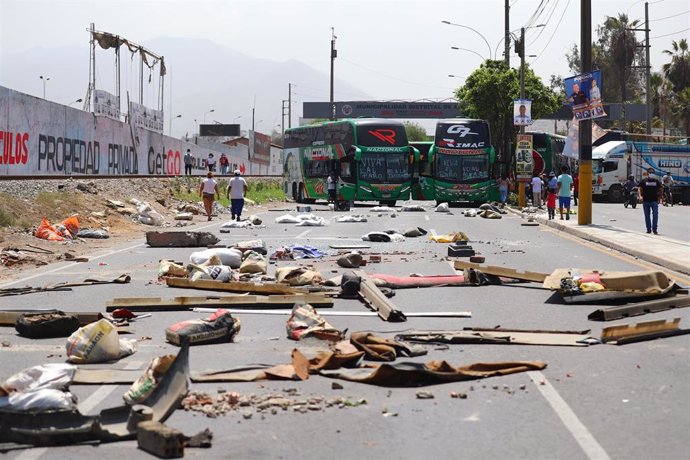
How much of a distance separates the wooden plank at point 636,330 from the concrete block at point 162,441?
5195mm

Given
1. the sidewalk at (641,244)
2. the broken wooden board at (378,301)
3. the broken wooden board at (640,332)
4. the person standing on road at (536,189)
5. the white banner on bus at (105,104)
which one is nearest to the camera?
the broken wooden board at (640,332)

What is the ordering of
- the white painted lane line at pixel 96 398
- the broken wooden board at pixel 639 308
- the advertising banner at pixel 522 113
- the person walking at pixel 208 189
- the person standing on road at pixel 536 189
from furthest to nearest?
the advertising banner at pixel 522 113 → the person standing on road at pixel 536 189 → the person walking at pixel 208 189 → the broken wooden board at pixel 639 308 → the white painted lane line at pixel 96 398

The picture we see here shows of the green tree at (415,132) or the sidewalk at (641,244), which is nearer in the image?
the sidewalk at (641,244)

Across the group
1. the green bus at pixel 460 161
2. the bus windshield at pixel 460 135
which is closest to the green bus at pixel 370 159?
the green bus at pixel 460 161

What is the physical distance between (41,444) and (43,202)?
78.4 feet

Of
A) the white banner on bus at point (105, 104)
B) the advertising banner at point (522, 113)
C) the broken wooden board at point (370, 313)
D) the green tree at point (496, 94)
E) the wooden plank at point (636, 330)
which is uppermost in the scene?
the green tree at point (496, 94)

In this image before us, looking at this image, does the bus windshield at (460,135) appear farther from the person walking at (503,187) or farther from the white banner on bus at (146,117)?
the white banner on bus at (146,117)

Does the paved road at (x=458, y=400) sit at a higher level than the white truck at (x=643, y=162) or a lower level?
lower

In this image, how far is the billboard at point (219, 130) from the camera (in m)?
163

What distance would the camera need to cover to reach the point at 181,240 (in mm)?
22078

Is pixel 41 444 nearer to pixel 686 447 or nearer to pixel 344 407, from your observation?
pixel 344 407

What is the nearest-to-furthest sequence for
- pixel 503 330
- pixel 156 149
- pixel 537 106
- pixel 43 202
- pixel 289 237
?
pixel 503 330 → pixel 289 237 → pixel 43 202 → pixel 156 149 → pixel 537 106

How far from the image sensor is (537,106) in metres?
67.8

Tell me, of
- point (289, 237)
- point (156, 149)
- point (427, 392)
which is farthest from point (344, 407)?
point (156, 149)
